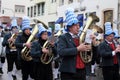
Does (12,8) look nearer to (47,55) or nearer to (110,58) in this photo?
(47,55)

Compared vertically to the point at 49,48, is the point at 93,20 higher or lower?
higher

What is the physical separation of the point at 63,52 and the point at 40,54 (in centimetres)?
256

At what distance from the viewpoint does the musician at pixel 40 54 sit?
8.57 meters

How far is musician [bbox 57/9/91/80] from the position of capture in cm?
634

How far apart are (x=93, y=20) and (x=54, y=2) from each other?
32.5 meters

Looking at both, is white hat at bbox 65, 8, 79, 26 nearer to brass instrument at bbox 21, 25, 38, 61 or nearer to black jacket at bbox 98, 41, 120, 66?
black jacket at bbox 98, 41, 120, 66

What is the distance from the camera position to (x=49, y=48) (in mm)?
8898

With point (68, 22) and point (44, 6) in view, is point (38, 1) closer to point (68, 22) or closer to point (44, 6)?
point (44, 6)

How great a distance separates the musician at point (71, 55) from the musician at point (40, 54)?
6.95 ft

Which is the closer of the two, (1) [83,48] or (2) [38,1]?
(1) [83,48]

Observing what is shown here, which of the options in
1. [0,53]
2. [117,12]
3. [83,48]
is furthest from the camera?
[117,12]

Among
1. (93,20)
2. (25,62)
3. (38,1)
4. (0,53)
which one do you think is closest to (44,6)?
(38,1)

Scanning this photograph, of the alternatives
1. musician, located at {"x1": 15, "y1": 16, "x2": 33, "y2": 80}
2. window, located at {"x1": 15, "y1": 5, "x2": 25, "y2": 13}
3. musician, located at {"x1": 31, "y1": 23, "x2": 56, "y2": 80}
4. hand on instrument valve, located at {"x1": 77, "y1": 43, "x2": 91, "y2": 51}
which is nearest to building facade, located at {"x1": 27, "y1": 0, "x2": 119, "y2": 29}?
musician, located at {"x1": 15, "y1": 16, "x2": 33, "y2": 80}

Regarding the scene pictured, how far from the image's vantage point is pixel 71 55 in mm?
6281
